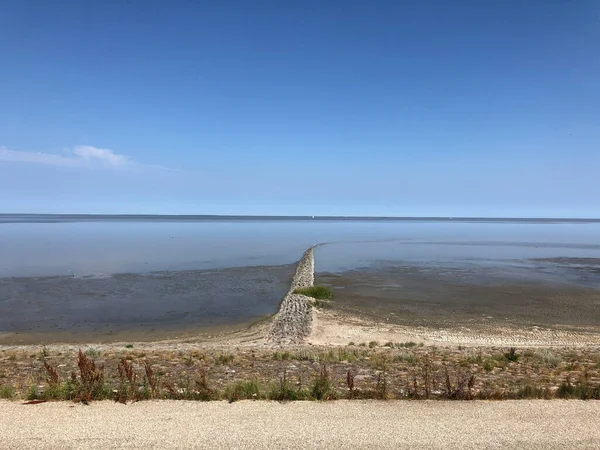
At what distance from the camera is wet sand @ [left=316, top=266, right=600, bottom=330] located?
2550cm

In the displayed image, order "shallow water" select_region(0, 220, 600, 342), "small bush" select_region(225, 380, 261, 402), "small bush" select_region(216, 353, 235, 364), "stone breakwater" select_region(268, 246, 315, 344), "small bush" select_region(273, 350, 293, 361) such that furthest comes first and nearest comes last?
"shallow water" select_region(0, 220, 600, 342) → "stone breakwater" select_region(268, 246, 315, 344) → "small bush" select_region(273, 350, 293, 361) → "small bush" select_region(216, 353, 235, 364) → "small bush" select_region(225, 380, 261, 402)

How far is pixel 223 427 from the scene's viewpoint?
798 centimetres

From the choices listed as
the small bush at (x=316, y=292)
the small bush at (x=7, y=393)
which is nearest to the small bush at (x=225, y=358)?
the small bush at (x=7, y=393)

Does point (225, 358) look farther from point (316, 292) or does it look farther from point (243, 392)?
point (316, 292)

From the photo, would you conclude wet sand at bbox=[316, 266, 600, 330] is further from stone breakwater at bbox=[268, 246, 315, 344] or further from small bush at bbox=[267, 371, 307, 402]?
small bush at bbox=[267, 371, 307, 402]

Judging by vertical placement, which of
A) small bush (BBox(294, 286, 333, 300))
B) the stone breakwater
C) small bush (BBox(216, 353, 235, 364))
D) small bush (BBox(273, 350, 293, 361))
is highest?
small bush (BBox(216, 353, 235, 364))

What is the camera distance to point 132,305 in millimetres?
28312

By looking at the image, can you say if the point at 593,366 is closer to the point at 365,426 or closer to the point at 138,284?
the point at 365,426

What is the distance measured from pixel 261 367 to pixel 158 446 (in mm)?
6326

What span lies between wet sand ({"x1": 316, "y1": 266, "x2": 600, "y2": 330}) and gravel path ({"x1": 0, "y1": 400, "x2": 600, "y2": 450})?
1590 centimetres

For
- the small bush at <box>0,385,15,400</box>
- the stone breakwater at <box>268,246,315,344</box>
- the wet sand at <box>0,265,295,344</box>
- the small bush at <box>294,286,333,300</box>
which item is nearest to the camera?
the small bush at <box>0,385,15,400</box>

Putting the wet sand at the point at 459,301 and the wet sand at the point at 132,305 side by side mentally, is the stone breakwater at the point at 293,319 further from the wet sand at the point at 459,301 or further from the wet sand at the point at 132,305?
the wet sand at the point at 459,301

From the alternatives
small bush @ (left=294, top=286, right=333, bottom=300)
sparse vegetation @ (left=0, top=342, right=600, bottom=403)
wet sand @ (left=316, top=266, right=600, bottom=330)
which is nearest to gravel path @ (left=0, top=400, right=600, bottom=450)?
sparse vegetation @ (left=0, top=342, right=600, bottom=403)

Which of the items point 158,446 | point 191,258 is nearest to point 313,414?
point 158,446
